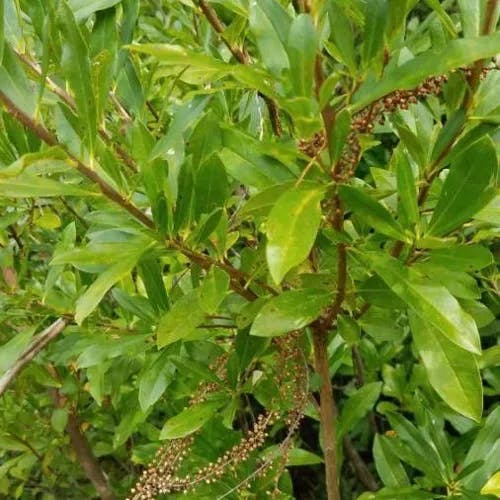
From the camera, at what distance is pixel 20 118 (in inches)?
24.0

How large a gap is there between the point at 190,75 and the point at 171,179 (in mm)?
141

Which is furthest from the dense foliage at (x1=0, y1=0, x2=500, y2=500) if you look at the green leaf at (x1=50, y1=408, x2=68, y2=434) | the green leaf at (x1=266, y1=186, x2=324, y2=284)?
the green leaf at (x1=50, y1=408, x2=68, y2=434)

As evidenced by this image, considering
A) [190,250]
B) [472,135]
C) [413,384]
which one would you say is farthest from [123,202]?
[413,384]

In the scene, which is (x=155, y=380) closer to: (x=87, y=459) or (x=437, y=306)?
(x=437, y=306)

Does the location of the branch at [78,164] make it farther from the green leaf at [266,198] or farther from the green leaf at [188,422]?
the green leaf at [188,422]

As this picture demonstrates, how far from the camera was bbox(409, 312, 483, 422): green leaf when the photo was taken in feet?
2.16

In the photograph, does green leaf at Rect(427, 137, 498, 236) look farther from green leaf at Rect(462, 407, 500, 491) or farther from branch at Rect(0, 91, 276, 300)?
green leaf at Rect(462, 407, 500, 491)

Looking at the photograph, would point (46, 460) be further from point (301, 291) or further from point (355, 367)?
point (301, 291)

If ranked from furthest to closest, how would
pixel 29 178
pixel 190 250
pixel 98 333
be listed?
pixel 98 333, pixel 190 250, pixel 29 178

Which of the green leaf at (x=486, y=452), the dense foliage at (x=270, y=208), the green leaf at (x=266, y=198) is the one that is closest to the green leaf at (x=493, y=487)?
the dense foliage at (x=270, y=208)

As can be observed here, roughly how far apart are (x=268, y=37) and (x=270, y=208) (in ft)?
0.51

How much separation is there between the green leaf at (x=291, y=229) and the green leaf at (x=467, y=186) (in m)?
0.13

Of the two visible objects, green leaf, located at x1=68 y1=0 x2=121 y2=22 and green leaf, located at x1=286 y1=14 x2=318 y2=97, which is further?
green leaf, located at x1=68 y1=0 x2=121 y2=22

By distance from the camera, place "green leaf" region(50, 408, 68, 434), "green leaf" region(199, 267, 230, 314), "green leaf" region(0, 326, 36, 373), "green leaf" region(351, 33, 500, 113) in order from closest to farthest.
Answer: "green leaf" region(351, 33, 500, 113) < "green leaf" region(199, 267, 230, 314) < "green leaf" region(0, 326, 36, 373) < "green leaf" region(50, 408, 68, 434)
